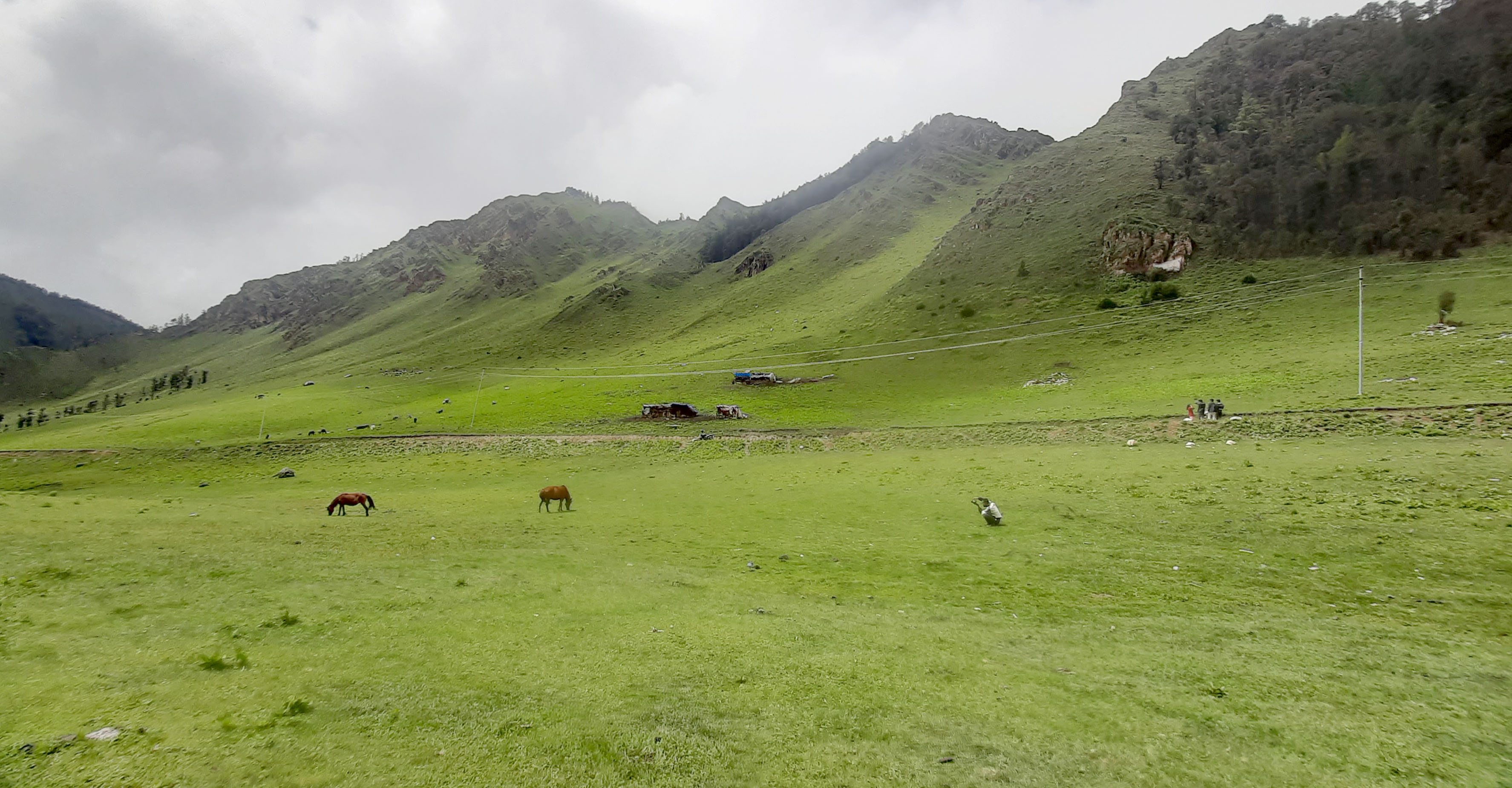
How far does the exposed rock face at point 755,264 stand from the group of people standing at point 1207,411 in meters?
124

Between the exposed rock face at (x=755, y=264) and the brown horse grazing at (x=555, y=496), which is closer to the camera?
the brown horse grazing at (x=555, y=496)

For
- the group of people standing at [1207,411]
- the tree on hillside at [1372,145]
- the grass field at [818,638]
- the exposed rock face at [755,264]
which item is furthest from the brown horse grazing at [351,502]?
the exposed rock face at [755,264]

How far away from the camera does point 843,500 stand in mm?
21578

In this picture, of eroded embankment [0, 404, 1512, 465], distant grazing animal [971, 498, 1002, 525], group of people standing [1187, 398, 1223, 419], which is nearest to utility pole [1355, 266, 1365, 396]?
eroded embankment [0, 404, 1512, 465]

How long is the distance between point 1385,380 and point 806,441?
29.0m

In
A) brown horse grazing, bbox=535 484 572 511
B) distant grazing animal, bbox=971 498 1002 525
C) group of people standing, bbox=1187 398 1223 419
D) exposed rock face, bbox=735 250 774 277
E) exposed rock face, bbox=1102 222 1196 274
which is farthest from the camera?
exposed rock face, bbox=735 250 774 277

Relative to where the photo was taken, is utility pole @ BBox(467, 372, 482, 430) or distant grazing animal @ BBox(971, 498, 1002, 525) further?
utility pole @ BBox(467, 372, 482, 430)

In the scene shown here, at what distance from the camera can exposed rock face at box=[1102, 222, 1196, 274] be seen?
6253 cm

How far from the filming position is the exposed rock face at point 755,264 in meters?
148

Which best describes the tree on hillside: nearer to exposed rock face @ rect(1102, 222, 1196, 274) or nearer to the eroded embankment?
exposed rock face @ rect(1102, 222, 1196, 274)

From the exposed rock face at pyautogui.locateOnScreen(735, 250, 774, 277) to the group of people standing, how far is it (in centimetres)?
12363

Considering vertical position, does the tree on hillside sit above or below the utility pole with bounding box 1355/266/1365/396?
above

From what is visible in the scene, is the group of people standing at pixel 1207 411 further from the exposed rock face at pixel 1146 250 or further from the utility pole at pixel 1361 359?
the exposed rock face at pixel 1146 250

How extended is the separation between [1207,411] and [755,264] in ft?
424
